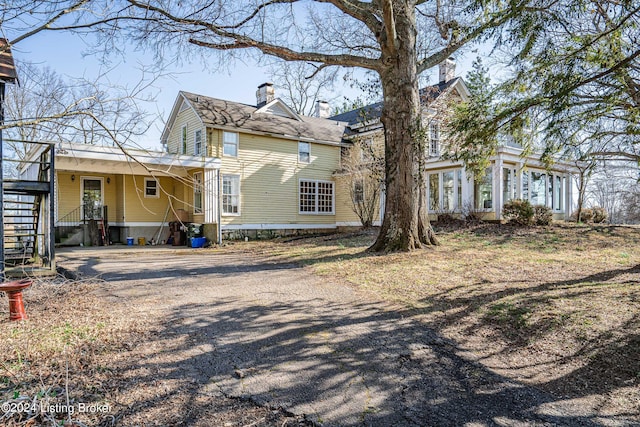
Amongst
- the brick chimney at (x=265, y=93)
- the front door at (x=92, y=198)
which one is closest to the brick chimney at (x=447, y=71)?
the brick chimney at (x=265, y=93)

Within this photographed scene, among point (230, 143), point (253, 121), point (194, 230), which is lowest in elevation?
point (194, 230)

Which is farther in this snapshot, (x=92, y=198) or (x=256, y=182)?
(x=256, y=182)

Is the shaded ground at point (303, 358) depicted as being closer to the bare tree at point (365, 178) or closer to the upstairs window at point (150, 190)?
the bare tree at point (365, 178)

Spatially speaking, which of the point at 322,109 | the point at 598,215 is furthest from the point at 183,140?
the point at 598,215

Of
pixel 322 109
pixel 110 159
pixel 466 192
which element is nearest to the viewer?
pixel 110 159

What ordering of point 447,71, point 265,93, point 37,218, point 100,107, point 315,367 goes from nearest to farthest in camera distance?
point 315,367, point 100,107, point 37,218, point 447,71, point 265,93

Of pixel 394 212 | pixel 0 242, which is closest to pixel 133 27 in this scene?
pixel 0 242

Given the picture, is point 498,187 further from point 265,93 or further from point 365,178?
point 265,93

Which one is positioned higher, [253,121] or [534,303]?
[253,121]

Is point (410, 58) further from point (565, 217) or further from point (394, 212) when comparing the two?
point (565, 217)

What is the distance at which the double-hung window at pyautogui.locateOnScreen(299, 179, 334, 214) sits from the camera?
62.9ft

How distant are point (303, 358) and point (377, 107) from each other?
57.0ft

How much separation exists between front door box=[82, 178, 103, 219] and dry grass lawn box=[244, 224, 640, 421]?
1119cm

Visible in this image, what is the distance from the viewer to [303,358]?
12.0ft
